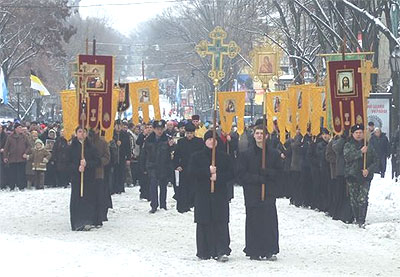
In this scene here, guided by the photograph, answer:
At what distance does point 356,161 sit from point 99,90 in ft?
17.5

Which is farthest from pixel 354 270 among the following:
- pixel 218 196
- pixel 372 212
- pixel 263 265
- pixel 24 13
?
pixel 24 13

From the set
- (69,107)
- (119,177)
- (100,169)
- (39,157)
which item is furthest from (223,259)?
(39,157)

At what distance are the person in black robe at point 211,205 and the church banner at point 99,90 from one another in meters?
5.33

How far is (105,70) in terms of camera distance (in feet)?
62.8

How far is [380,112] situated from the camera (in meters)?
30.5

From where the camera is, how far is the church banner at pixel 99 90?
1884 centimetres

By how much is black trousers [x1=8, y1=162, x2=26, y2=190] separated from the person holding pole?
11347 millimetres

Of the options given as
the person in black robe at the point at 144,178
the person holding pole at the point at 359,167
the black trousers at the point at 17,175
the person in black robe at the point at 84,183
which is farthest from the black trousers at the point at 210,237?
the black trousers at the point at 17,175

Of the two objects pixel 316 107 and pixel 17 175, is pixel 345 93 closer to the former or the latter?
pixel 316 107

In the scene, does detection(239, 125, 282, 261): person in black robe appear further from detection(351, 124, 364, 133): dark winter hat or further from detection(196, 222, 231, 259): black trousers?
detection(351, 124, 364, 133): dark winter hat

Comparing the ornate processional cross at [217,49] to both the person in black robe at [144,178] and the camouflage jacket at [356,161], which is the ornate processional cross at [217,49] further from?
the person in black robe at [144,178]

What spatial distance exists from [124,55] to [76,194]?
331 feet

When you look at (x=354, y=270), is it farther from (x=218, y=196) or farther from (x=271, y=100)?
(x=271, y=100)

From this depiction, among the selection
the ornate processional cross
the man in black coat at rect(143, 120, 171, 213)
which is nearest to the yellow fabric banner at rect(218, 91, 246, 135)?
the man in black coat at rect(143, 120, 171, 213)
